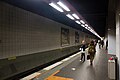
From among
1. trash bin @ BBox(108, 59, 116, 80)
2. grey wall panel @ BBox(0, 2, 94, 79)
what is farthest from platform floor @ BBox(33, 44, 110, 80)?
grey wall panel @ BBox(0, 2, 94, 79)

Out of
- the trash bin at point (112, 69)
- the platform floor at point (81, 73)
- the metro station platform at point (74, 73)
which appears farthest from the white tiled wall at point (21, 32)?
the trash bin at point (112, 69)

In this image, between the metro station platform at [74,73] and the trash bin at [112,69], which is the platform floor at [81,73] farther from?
the trash bin at [112,69]

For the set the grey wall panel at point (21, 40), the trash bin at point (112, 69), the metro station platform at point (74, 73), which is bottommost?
the metro station platform at point (74, 73)

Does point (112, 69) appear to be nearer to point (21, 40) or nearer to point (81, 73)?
point (81, 73)

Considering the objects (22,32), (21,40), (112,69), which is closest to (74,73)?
(112,69)

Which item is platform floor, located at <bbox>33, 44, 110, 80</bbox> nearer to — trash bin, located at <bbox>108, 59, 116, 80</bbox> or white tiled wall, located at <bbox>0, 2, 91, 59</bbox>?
trash bin, located at <bbox>108, 59, 116, 80</bbox>

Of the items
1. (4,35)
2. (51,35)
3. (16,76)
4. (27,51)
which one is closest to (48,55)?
(51,35)

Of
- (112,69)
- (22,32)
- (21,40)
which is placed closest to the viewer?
(112,69)

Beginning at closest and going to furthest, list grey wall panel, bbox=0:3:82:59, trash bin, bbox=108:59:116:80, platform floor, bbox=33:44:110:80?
trash bin, bbox=108:59:116:80 → grey wall panel, bbox=0:3:82:59 → platform floor, bbox=33:44:110:80

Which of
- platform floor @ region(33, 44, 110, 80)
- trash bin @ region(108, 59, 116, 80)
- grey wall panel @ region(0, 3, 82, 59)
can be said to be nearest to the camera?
trash bin @ region(108, 59, 116, 80)

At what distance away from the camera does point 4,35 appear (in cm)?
606

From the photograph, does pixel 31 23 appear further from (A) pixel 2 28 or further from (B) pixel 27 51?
(A) pixel 2 28

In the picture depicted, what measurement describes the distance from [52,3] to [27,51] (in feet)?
10.3

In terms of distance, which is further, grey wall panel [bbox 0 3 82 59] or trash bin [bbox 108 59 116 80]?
grey wall panel [bbox 0 3 82 59]
